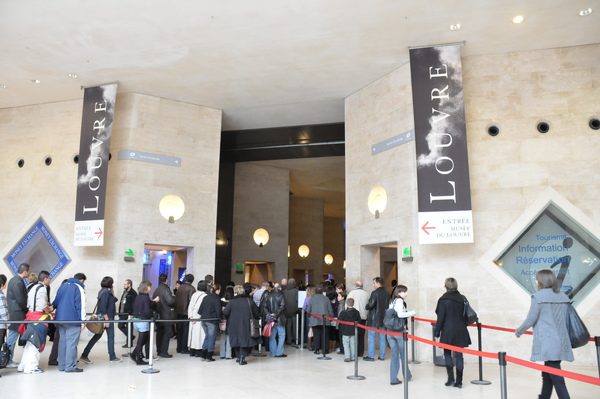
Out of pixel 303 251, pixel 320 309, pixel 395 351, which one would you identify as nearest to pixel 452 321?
pixel 395 351

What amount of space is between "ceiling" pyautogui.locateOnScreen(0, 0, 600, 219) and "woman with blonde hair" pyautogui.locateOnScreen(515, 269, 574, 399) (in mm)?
5390

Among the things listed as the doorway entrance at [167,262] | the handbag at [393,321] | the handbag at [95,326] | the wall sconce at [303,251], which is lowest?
the handbag at [95,326]

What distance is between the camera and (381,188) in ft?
35.4

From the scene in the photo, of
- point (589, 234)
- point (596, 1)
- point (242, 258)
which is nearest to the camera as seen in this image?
point (596, 1)

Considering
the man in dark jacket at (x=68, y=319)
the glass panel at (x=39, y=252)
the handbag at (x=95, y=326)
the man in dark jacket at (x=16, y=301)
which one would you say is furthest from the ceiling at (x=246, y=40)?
the handbag at (x=95, y=326)

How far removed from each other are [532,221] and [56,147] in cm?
1109

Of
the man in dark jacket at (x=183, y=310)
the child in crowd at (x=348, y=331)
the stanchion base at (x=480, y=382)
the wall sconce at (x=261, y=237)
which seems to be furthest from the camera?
the wall sconce at (x=261, y=237)

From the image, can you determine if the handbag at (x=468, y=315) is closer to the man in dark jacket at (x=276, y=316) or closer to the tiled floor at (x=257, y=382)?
the tiled floor at (x=257, y=382)

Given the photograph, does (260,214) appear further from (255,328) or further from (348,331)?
(348,331)

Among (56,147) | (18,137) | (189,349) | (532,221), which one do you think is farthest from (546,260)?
(18,137)

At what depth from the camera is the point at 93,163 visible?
11.3 m

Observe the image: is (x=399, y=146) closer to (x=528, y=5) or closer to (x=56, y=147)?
(x=528, y=5)

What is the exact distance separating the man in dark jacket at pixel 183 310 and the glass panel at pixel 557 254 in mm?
5851

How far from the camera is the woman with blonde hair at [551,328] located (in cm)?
458
